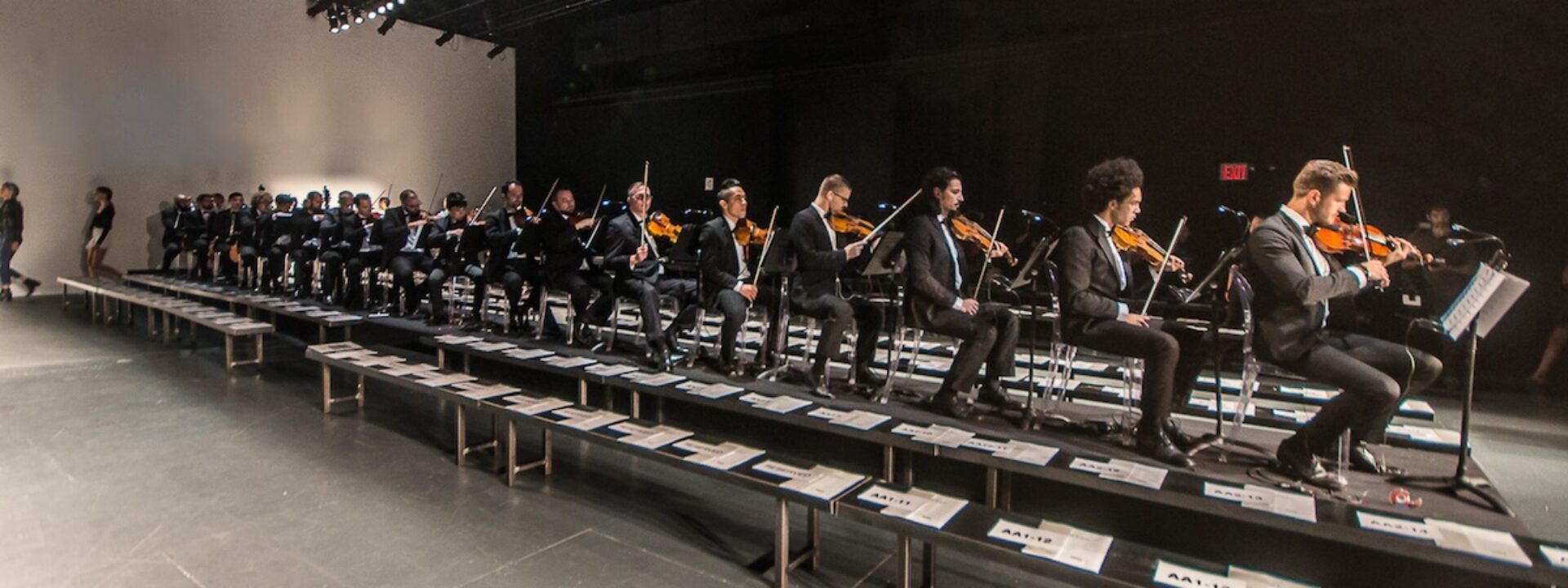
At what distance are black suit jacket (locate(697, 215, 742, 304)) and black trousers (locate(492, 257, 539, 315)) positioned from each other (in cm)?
171

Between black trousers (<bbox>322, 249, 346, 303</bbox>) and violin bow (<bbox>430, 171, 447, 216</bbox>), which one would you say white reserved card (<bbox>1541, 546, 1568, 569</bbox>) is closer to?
black trousers (<bbox>322, 249, 346, 303</bbox>)

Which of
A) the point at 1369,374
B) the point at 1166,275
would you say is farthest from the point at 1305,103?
the point at 1369,374

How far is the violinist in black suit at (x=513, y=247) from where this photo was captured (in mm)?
5520

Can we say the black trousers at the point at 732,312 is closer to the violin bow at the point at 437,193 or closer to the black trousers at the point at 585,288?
the black trousers at the point at 585,288

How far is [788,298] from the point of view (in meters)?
4.28

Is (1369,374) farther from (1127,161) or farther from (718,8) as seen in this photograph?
(718,8)

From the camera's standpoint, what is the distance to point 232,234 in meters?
9.13

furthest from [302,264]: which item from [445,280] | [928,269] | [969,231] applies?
[928,269]

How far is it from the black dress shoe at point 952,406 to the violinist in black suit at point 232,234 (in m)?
7.97

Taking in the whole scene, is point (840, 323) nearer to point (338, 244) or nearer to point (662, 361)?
point (662, 361)

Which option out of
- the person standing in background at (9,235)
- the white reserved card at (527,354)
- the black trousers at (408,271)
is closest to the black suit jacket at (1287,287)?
the white reserved card at (527,354)

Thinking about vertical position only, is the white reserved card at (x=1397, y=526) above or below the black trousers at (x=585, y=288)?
below

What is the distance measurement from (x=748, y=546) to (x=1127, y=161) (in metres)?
2.00

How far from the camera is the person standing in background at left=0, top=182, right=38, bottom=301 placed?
29.7 feet
